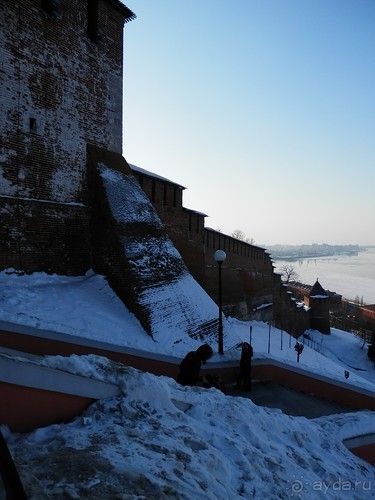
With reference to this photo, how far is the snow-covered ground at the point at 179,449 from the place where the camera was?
265cm

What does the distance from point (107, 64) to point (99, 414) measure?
8.93 meters

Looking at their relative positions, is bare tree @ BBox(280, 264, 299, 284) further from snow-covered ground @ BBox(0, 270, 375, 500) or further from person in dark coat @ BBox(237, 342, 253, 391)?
snow-covered ground @ BBox(0, 270, 375, 500)

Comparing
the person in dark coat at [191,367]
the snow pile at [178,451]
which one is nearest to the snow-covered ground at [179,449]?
the snow pile at [178,451]

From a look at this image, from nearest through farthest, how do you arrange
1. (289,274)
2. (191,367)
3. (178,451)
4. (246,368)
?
(178,451)
(191,367)
(246,368)
(289,274)

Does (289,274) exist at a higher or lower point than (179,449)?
lower

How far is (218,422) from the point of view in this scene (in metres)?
4.01

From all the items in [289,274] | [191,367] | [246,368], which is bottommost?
[289,274]

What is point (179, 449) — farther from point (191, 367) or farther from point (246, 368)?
point (246, 368)

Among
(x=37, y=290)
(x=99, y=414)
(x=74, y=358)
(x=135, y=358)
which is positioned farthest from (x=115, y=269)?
(x=99, y=414)

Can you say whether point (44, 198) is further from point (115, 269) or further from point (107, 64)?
point (107, 64)

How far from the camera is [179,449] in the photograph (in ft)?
10.7

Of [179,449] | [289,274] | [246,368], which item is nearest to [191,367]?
[246,368]

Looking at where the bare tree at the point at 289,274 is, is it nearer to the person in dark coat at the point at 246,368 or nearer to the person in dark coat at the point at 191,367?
the person in dark coat at the point at 246,368

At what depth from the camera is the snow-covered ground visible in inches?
104
